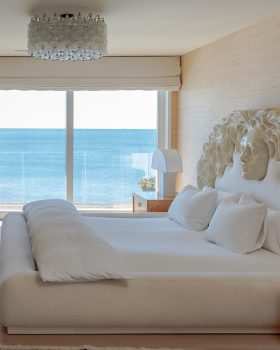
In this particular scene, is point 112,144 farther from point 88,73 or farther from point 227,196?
point 227,196

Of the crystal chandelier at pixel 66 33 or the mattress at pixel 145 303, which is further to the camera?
the crystal chandelier at pixel 66 33

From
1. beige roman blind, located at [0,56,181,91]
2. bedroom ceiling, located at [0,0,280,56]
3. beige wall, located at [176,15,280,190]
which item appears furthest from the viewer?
beige roman blind, located at [0,56,181,91]

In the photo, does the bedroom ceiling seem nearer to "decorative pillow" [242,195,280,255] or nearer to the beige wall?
the beige wall

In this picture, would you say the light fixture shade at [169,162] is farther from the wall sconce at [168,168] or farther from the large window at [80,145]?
the large window at [80,145]

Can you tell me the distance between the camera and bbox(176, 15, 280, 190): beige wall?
5145 mm

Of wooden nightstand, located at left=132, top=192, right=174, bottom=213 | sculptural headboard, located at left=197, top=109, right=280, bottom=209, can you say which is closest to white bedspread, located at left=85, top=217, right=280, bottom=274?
sculptural headboard, located at left=197, top=109, right=280, bottom=209

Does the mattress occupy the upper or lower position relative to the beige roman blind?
lower

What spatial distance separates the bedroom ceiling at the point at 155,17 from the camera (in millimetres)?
4633

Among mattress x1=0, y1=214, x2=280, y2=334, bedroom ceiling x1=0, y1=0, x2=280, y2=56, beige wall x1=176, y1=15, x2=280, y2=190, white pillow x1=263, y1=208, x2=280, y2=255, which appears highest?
bedroom ceiling x1=0, y1=0, x2=280, y2=56

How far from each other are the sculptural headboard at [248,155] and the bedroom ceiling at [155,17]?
803 millimetres

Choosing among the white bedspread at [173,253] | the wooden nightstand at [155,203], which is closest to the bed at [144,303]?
the white bedspread at [173,253]

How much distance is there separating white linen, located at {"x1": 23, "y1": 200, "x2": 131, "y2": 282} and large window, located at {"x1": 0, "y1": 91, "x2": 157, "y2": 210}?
193 inches

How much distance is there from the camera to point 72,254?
316 cm

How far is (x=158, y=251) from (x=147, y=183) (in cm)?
431
